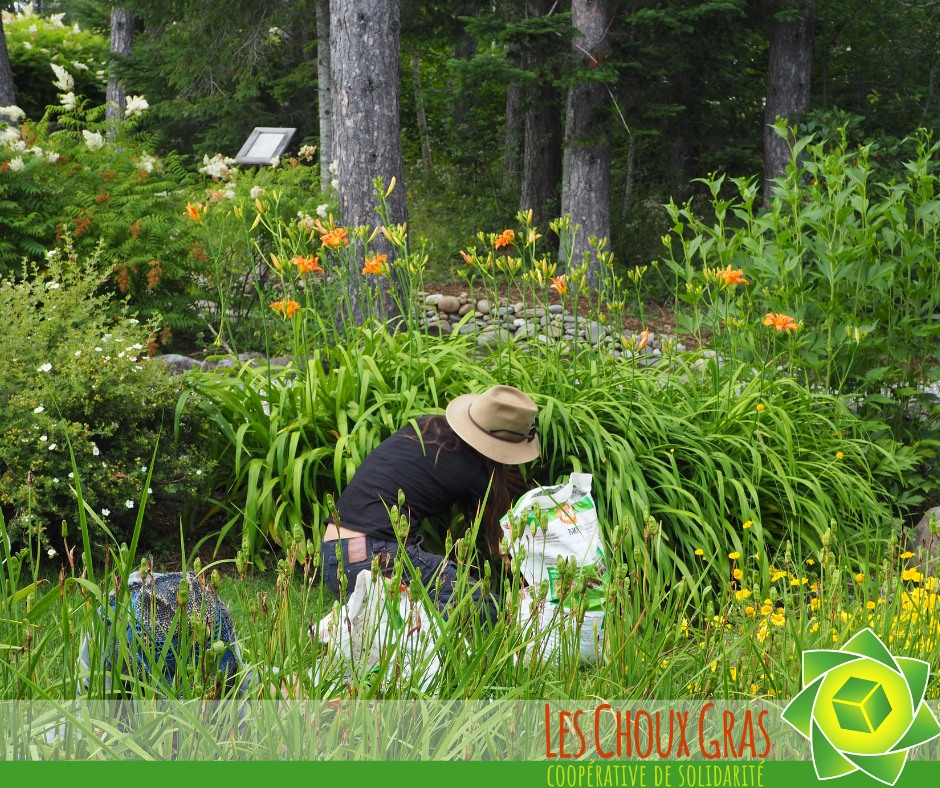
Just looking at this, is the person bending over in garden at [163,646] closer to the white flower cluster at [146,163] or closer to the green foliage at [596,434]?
the green foliage at [596,434]

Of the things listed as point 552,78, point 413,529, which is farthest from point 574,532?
point 552,78

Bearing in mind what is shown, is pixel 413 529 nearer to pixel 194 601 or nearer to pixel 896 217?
pixel 194 601

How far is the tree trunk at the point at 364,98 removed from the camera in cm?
651

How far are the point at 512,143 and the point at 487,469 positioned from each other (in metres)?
10.4

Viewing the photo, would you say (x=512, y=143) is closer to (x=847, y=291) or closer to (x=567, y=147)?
(x=567, y=147)

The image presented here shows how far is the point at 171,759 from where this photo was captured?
1354 millimetres

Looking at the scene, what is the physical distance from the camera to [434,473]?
316cm

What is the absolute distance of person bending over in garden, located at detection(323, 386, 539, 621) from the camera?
3064 millimetres

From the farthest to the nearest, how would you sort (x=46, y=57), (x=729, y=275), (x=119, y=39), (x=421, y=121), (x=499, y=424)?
1. (x=421, y=121)
2. (x=46, y=57)
3. (x=119, y=39)
4. (x=729, y=275)
5. (x=499, y=424)

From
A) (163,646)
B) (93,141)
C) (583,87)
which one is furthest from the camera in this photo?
(583,87)

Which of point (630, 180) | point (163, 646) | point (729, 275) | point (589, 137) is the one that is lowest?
point (163, 646)

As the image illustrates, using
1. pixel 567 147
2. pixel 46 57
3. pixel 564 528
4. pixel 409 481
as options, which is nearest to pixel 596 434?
pixel 564 528

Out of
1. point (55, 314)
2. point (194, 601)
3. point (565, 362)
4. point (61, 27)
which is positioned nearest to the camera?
point (194, 601)

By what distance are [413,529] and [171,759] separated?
1869 mm
